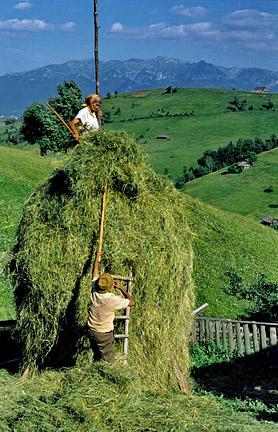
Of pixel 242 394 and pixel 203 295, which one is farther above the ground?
pixel 203 295

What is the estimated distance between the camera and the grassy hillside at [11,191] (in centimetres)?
1783

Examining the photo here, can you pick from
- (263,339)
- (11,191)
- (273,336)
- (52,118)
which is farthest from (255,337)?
(52,118)

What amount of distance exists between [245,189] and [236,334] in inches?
3515

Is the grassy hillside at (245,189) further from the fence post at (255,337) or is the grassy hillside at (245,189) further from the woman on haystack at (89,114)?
the woman on haystack at (89,114)

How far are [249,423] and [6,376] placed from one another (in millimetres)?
5372

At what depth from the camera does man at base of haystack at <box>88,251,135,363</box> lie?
7.82 meters

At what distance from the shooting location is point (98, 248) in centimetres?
889

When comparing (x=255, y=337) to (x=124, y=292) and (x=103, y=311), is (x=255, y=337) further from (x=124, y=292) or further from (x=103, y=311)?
(x=103, y=311)

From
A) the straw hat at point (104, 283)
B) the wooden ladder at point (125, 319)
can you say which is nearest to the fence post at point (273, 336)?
the wooden ladder at point (125, 319)

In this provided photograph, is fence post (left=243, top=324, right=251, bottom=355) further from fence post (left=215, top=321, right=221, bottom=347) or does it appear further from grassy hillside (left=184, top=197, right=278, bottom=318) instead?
grassy hillside (left=184, top=197, right=278, bottom=318)

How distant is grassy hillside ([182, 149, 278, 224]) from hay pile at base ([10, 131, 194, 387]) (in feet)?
252

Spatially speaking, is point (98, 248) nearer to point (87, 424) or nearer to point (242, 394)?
point (87, 424)

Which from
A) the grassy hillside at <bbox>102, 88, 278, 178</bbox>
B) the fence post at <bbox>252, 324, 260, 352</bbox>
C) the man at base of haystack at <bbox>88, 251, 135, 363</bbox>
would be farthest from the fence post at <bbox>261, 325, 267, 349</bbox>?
the grassy hillside at <bbox>102, 88, 278, 178</bbox>

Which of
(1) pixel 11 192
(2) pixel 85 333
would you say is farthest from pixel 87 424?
(1) pixel 11 192
